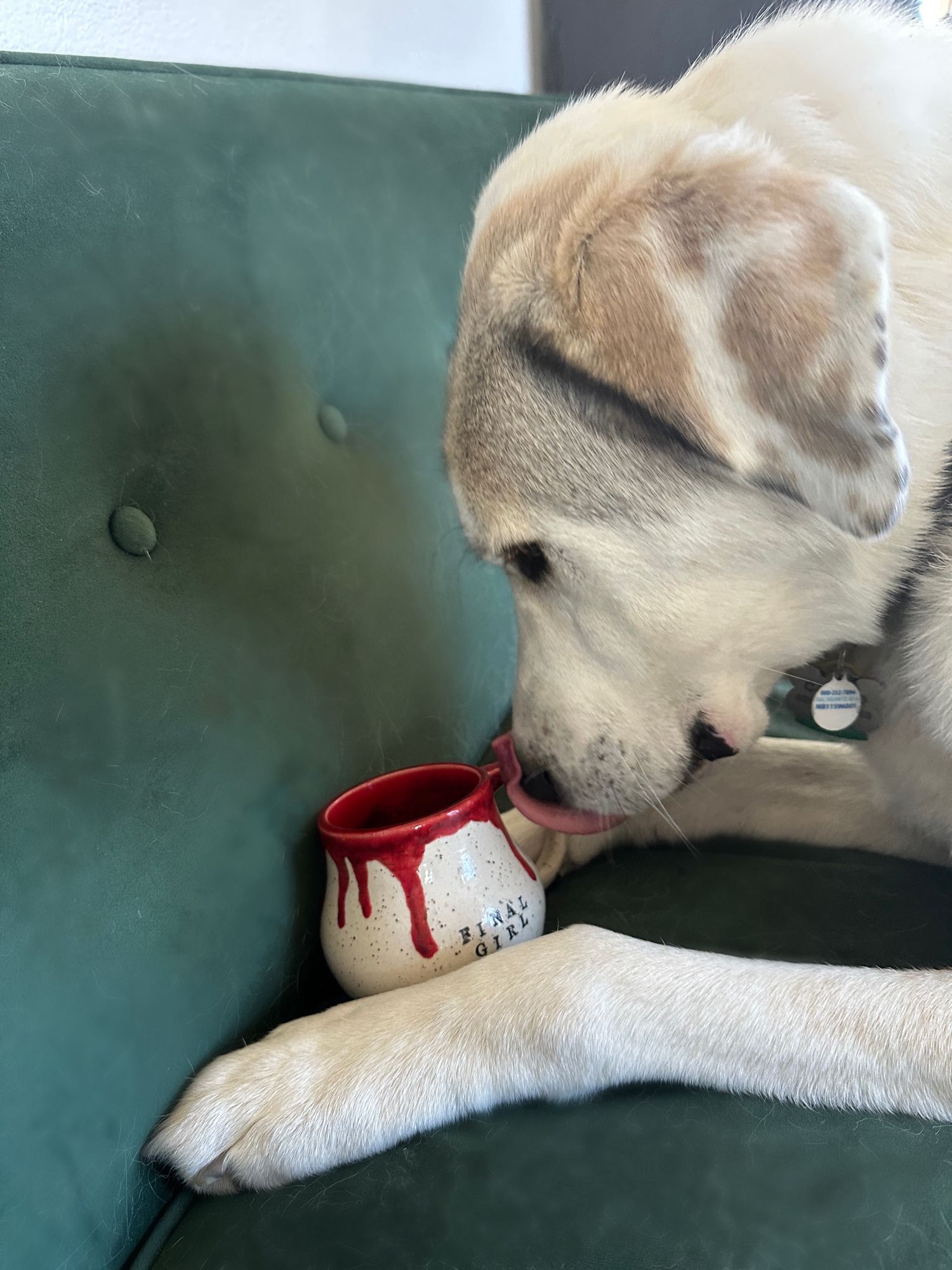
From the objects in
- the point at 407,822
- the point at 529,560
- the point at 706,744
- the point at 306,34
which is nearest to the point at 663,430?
the point at 529,560

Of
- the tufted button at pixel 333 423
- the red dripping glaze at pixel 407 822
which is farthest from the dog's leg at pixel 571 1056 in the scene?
Result: the tufted button at pixel 333 423

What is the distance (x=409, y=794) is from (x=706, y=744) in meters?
0.34

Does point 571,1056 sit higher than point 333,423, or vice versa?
point 333,423

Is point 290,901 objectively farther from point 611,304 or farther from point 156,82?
point 156,82

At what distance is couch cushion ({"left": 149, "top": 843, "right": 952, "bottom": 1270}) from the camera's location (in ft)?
2.15

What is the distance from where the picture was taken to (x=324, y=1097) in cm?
81

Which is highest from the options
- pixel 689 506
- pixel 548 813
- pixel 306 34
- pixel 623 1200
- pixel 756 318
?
pixel 306 34

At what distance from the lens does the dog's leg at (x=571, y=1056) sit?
30.9 inches

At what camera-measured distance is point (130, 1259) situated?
766mm

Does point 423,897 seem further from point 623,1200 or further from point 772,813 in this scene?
point 772,813

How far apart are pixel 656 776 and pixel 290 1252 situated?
56 centimetres

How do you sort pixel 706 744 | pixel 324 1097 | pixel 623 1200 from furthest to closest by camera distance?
1. pixel 706 744
2. pixel 324 1097
3. pixel 623 1200

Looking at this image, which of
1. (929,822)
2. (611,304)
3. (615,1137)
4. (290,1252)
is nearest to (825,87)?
(611,304)

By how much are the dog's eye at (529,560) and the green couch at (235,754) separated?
27 cm
